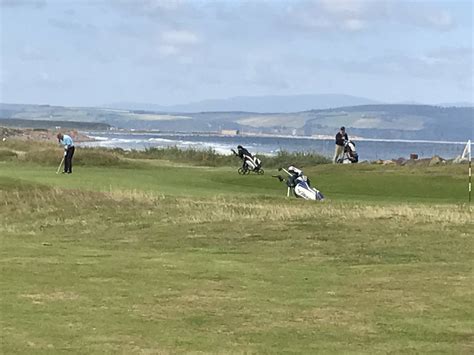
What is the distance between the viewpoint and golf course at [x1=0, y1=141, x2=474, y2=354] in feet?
26.5

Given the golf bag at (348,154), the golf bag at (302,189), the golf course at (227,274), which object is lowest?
the golf course at (227,274)

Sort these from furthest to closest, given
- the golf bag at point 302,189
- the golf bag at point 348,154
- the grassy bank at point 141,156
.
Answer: the grassy bank at point 141,156, the golf bag at point 348,154, the golf bag at point 302,189

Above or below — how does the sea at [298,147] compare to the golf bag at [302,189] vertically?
below

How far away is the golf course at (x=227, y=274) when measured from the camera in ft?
26.5

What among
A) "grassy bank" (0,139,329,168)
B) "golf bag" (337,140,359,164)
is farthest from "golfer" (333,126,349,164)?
"grassy bank" (0,139,329,168)

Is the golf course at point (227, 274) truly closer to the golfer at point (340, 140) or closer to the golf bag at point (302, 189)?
the golf bag at point (302, 189)

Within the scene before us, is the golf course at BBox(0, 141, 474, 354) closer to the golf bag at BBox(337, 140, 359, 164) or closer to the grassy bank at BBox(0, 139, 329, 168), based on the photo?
the golf bag at BBox(337, 140, 359, 164)

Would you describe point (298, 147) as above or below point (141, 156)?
above

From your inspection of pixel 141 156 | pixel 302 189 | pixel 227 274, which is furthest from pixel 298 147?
pixel 227 274

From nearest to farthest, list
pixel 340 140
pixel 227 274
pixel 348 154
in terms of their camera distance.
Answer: pixel 227 274 < pixel 340 140 < pixel 348 154

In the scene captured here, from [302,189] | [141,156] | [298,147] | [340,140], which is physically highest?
[340,140]

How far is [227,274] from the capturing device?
461 inches

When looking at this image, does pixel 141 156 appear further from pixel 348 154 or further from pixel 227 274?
pixel 227 274

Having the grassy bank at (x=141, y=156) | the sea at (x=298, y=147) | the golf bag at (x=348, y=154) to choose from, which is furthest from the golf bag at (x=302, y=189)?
the sea at (x=298, y=147)
